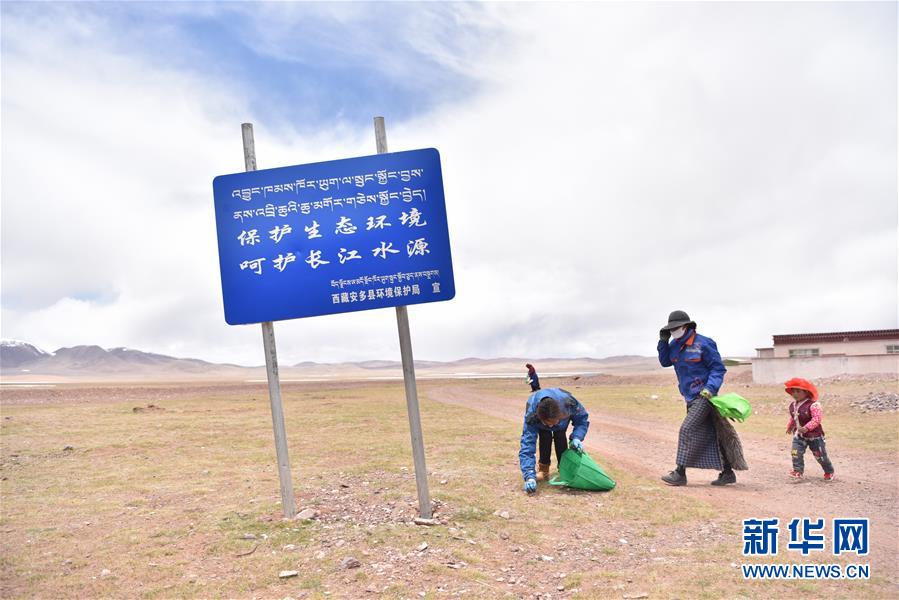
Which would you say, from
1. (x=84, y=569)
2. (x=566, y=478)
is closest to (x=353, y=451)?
(x=566, y=478)

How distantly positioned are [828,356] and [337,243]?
40021 mm

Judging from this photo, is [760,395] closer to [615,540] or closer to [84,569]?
[615,540]

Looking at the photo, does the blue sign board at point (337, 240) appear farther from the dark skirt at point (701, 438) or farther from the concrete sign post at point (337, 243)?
the dark skirt at point (701, 438)

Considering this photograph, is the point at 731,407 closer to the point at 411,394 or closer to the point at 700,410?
the point at 700,410

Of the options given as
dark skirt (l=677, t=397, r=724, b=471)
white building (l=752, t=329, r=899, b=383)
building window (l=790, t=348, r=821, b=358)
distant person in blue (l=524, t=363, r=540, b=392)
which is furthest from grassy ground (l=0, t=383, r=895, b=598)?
building window (l=790, t=348, r=821, b=358)

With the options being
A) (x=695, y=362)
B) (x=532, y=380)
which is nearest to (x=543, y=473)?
(x=695, y=362)

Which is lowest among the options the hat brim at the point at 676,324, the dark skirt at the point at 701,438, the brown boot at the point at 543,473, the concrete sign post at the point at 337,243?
the brown boot at the point at 543,473

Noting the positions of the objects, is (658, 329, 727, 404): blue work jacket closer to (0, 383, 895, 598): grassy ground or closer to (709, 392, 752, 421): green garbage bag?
(709, 392, 752, 421): green garbage bag

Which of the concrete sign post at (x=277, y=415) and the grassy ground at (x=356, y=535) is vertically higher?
the concrete sign post at (x=277, y=415)

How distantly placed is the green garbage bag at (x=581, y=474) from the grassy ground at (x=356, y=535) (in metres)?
0.17

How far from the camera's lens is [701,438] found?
8.90m

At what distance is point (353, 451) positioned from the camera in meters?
14.1

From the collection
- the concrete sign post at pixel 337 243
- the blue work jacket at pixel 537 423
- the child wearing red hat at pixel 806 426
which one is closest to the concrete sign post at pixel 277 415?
the concrete sign post at pixel 337 243

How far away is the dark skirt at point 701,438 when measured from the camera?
884 cm
